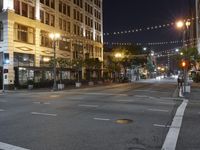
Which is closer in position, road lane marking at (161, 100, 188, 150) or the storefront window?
road lane marking at (161, 100, 188, 150)

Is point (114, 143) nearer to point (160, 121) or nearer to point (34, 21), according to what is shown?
point (160, 121)

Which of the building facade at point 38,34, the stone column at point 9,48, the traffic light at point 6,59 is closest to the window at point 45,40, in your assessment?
the building facade at point 38,34

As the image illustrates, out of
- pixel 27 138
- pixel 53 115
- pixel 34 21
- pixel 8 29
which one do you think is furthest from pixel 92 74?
pixel 27 138

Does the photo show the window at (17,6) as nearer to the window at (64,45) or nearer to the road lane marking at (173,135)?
the window at (64,45)

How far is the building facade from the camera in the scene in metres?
45.2

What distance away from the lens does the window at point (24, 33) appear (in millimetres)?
46594

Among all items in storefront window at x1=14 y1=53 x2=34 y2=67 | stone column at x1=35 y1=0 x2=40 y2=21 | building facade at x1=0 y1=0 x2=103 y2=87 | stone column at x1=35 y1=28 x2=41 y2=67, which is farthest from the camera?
stone column at x1=35 y1=0 x2=40 y2=21

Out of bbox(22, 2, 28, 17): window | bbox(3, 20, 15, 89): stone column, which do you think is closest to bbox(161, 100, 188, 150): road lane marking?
bbox(3, 20, 15, 89): stone column

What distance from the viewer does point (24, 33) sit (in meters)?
48.4

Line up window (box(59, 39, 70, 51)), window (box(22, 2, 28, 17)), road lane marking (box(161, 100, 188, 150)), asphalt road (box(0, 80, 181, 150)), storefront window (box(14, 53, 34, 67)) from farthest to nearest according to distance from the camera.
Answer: window (box(59, 39, 70, 51)) < window (box(22, 2, 28, 17)) < storefront window (box(14, 53, 34, 67)) < asphalt road (box(0, 80, 181, 150)) < road lane marking (box(161, 100, 188, 150))

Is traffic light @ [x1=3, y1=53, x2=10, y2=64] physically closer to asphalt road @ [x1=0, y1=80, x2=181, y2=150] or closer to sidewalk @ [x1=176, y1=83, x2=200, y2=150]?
asphalt road @ [x1=0, y1=80, x2=181, y2=150]

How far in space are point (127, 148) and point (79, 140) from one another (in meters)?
1.57

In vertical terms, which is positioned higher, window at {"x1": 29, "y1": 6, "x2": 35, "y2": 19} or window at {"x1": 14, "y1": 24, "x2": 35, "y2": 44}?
window at {"x1": 29, "y1": 6, "x2": 35, "y2": 19}

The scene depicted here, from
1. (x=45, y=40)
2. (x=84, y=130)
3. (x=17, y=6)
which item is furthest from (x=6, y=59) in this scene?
(x=84, y=130)
